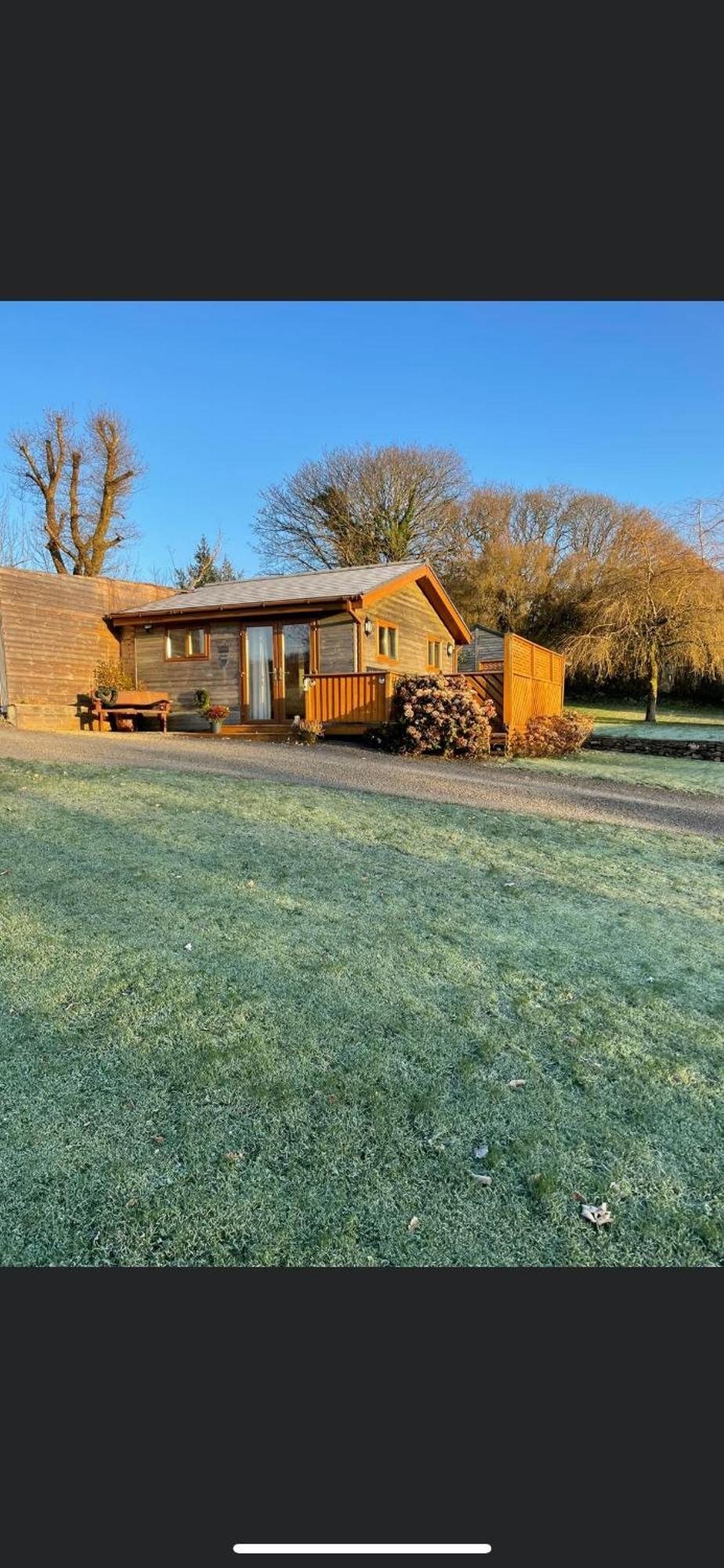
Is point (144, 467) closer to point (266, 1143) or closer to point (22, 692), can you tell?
point (22, 692)

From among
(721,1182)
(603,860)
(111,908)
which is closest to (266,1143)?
(721,1182)

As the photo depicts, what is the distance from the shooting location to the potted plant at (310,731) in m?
12.5

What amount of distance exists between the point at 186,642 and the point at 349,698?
5468 millimetres

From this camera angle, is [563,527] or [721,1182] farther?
[563,527]

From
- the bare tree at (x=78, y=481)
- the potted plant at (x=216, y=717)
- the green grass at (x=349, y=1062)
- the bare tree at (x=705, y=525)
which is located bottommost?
the green grass at (x=349, y=1062)

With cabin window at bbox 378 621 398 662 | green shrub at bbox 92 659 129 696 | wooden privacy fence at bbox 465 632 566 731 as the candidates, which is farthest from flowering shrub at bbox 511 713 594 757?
green shrub at bbox 92 659 129 696

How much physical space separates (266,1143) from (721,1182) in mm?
1306

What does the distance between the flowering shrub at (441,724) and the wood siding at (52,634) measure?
808 cm

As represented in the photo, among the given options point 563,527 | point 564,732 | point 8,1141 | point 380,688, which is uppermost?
point 563,527

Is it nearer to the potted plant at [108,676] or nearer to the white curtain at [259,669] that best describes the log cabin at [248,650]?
the white curtain at [259,669]

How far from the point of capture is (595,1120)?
7.22ft

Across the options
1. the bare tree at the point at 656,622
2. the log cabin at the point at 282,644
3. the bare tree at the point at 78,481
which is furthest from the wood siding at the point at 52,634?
the bare tree at the point at 656,622
